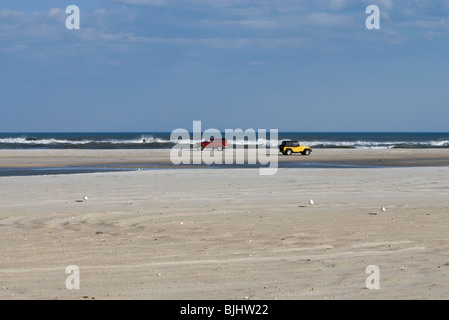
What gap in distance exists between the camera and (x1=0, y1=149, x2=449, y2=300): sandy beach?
307 inches

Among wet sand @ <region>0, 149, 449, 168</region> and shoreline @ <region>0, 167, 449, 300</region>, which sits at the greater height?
wet sand @ <region>0, 149, 449, 168</region>

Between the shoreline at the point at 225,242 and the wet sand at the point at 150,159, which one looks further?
the wet sand at the point at 150,159

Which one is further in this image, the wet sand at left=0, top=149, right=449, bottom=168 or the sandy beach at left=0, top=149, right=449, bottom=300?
the wet sand at left=0, top=149, right=449, bottom=168

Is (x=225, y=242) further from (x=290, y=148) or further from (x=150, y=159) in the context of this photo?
(x=290, y=148)

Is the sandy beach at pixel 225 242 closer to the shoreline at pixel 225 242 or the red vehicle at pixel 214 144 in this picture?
the shoreline at pixel 225 242

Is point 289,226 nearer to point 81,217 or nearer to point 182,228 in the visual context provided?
point 182,228

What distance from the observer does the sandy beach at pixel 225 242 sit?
7801 millimetres

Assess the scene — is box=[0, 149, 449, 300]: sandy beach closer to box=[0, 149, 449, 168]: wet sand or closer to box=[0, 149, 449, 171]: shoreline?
box=[0, 149, 449, 171]: shoreline

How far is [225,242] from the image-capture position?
10992 millimetres

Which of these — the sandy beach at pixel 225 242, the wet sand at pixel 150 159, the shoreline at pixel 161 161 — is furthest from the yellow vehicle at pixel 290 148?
the sandy beach at pixel 225 242

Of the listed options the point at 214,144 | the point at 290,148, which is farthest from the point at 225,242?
A: the point at 214,144

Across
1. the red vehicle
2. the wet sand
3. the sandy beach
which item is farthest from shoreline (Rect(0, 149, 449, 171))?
the sandy beach

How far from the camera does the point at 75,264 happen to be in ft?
30.2
